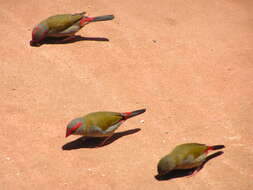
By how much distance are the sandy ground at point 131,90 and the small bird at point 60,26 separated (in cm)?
24

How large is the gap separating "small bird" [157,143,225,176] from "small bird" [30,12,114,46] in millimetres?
3529

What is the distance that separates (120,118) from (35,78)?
6.16 ft

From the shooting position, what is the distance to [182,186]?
6379mm

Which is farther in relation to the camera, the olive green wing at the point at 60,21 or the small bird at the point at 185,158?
the olive green wing at the point at 60,21

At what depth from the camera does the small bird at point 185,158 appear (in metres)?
6.34

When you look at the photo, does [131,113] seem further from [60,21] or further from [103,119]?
[60,21]

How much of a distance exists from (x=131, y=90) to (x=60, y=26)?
6.38 ft

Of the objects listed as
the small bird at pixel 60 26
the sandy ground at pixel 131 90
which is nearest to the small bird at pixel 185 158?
the sandy ground at pixel 131 90

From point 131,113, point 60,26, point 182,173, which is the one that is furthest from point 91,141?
point 60,26

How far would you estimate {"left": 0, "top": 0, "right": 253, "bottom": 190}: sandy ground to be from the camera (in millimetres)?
6527

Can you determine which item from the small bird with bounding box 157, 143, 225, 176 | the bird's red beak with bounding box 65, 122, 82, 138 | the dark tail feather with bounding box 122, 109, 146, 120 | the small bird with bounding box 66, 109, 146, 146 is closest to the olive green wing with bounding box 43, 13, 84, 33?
the small bird with bounding box 66, 109, 146, 146

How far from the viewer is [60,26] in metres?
8.86

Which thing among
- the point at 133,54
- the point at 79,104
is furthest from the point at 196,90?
the point at 79,104

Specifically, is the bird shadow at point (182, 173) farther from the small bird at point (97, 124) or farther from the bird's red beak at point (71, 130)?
the bird's red beak at point (71, 130)
